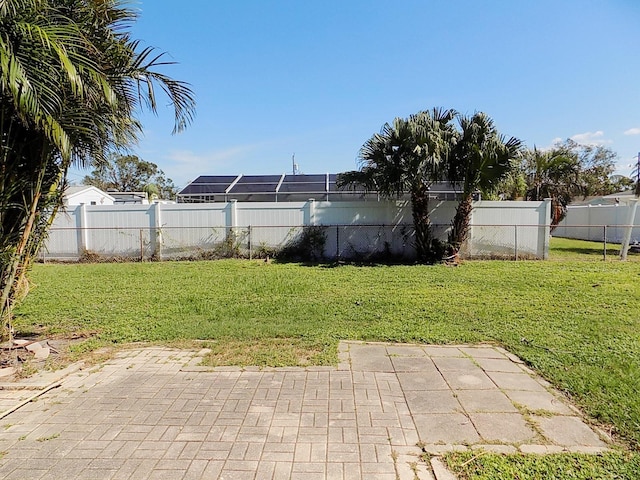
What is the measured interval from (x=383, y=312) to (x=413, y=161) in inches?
226

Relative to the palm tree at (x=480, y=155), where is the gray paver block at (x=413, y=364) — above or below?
below

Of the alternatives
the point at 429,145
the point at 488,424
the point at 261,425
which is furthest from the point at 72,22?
the point at 429,145

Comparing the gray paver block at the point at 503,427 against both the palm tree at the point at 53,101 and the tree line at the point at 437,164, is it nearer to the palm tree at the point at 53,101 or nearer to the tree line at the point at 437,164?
the palm tree at the point at 53,101

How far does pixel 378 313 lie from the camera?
6.45 m

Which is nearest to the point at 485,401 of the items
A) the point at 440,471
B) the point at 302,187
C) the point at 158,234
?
the point at 440,471

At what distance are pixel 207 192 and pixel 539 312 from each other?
1466cm

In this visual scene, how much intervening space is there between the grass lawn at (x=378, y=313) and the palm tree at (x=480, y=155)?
2.56m

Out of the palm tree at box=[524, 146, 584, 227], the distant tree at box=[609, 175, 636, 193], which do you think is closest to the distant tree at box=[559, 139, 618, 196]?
the distant tree at box=[609, 175, 636, 193]

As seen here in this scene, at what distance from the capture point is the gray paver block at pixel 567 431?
2.77 m

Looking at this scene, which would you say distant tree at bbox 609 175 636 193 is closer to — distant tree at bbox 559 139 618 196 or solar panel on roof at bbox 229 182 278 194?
distant tree at bbox 559 139 618 196

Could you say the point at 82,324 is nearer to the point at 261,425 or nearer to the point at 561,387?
the point at 261,425

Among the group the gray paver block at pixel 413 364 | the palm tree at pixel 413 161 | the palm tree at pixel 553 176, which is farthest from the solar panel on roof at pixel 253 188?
the gray paver block at pixel 413 364

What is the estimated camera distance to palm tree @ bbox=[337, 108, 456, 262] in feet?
35.1

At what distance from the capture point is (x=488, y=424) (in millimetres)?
3023
